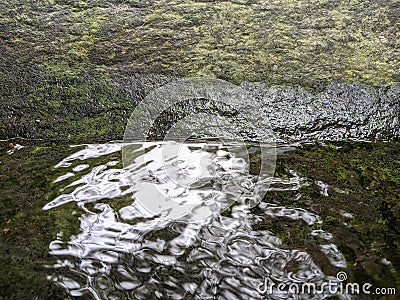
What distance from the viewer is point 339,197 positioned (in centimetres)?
222

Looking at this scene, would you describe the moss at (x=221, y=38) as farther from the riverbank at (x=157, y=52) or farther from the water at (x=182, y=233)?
the water at (x=182, y=233)

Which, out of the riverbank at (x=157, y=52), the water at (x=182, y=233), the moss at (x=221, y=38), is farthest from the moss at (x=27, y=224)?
the moss at (x=221, y=38)

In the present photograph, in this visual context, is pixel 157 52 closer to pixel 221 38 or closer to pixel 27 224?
pixel 221 38

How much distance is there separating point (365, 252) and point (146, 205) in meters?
1.07

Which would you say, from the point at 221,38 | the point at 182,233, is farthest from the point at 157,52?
the point at 182,233

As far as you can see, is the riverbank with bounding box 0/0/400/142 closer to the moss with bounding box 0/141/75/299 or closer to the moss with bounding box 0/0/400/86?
the moss with bounding box 0/0/400/86

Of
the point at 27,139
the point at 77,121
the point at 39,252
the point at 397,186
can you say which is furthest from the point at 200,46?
the point at 39,252

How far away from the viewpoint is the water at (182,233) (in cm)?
174

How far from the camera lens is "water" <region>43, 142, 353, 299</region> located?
5.72 ft

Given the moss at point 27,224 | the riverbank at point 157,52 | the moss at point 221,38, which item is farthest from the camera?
the moss at point 221,38

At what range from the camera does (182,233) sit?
2.02m

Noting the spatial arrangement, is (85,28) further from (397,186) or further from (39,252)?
(397,186)

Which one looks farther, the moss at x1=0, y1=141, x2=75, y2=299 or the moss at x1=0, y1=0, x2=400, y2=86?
the moss at x1=0, y1=0, x2=400, y2=86

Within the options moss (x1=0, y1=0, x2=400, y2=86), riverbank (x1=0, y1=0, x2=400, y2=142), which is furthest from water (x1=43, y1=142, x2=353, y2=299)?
moss (x1=0, y1=0, x2=400, y2=86)
